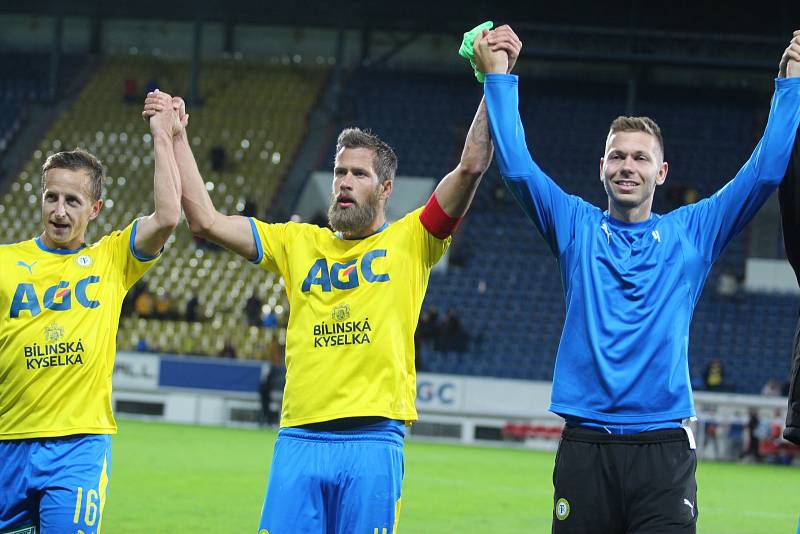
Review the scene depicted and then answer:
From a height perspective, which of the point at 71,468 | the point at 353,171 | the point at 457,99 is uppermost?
the point at 457,99

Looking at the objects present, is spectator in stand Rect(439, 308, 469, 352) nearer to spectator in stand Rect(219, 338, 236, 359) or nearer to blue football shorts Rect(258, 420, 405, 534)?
spectator in stand Rect(219, 338, 236, 359)

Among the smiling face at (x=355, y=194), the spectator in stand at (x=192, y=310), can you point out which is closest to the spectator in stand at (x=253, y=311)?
the spectator in stand at (x=192, y=310)

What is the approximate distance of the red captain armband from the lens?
16.8 feet

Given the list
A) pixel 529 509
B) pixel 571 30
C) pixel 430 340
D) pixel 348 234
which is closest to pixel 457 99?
pixel 571 30

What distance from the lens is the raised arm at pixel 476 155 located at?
4992 mm

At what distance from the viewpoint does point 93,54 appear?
35.2 m

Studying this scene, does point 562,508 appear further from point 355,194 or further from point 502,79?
point 502,79

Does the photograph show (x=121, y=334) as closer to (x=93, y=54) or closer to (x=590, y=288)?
(x=93, y=54)

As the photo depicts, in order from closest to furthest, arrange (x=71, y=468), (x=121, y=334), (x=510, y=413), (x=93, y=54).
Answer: (x=71, y=468) < (x=510, y=413) < (x=121, y=334) < (x=93, y=54)

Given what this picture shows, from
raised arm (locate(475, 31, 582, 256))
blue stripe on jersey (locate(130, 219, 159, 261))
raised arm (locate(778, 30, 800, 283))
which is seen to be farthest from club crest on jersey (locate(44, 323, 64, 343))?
raised arm (locate(778, 30, 800, 283))

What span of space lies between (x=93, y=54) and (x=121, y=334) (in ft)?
36.3

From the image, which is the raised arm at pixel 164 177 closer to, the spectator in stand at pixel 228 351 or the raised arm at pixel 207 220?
the raised arm at pixel 207 220

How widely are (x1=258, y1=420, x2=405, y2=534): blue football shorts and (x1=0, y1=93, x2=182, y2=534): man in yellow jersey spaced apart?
86cm

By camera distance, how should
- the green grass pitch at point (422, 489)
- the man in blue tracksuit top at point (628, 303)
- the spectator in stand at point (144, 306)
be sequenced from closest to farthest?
the man in blue tracksuit top at point (628, 303), the green grass pitch at point (422, 489), the spectator in stand at point (144, 306)
